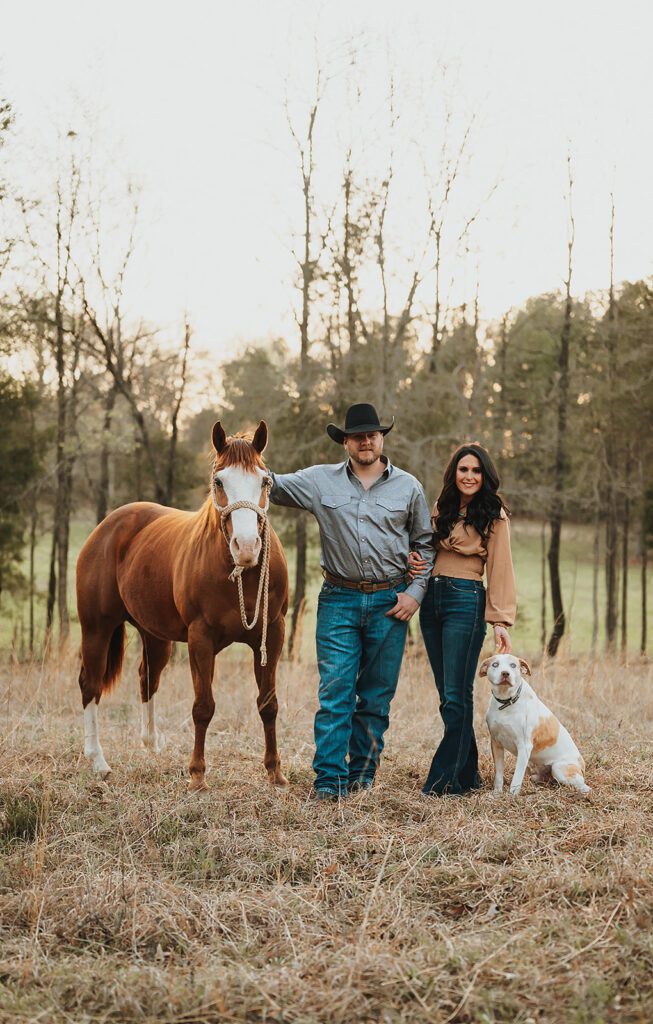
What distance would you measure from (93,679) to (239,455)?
238 cm

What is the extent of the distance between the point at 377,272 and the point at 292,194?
2.31 meters

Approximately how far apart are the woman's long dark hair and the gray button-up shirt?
0.32 feet

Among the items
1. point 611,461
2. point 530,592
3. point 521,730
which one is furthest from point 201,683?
point 530,592

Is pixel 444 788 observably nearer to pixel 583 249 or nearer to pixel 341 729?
pixel 341 729

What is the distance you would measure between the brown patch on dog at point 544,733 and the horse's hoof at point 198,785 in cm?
191

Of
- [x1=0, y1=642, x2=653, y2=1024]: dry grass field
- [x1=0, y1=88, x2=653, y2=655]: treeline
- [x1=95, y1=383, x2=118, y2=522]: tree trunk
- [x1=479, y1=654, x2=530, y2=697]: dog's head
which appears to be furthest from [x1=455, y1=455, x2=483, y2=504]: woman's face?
[x1=95, y1=383, x2=118, y2=522]: tree trunk

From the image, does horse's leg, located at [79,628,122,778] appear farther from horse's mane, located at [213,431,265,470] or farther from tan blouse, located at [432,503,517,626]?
tan blouse, located at [432,503,517,626]

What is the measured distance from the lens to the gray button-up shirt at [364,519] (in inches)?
201

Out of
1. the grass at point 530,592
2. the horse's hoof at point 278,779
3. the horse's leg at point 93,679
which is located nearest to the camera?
the horse's hoof at point 278,779

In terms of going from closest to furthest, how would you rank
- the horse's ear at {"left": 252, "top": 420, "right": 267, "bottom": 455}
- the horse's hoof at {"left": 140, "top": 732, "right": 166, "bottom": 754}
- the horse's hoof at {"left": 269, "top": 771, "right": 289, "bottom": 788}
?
the horse's ear at {"left": 252, "top": 420, "right": 267, "bottom": 455} < the horse's hoof at {"left": 269, "top": 771, "right": 289, "bottom": 788} < the horse's hoof at {"left": 140, "top": 732, "right": 166, "bottom": 754}

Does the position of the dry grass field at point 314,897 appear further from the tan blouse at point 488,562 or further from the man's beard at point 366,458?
the man's beard at point 366,458

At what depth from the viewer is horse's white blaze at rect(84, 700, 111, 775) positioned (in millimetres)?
5699

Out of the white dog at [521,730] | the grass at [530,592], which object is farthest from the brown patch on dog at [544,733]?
the grass at [530,592]

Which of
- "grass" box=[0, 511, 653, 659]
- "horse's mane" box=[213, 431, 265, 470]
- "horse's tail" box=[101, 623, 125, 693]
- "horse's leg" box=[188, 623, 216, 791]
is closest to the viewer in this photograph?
"horse's mane" box=[213, 431, 265, 470]
